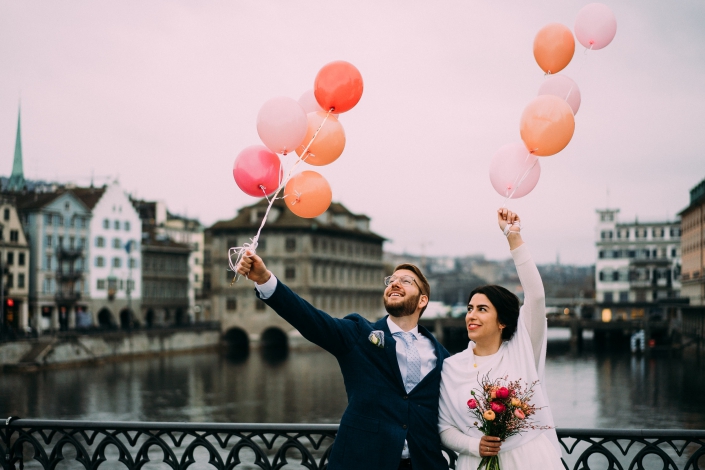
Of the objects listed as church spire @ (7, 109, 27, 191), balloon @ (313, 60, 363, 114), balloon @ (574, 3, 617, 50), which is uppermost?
church spire @ (7, 109, 27, 191)

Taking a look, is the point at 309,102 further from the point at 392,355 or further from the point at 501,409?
the point at 501,409

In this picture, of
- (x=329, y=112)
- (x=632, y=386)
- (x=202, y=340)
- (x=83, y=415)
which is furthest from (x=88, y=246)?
(x=329, y=112)

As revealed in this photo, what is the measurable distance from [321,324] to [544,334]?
1.26 meters

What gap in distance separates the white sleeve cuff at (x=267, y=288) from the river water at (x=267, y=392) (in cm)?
2904

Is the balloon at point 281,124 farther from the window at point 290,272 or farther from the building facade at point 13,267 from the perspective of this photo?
the window at point 290,272

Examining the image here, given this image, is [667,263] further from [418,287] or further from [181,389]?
[418,287]

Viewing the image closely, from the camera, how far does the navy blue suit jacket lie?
4.21 metres

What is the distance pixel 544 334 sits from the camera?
14.3 feet

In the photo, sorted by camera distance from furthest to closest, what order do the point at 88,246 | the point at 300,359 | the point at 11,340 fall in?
the point at 88,246 → the point at 300,359 → the point at 11,340

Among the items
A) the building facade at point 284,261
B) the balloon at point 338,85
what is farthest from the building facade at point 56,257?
the balloon at point 338,85

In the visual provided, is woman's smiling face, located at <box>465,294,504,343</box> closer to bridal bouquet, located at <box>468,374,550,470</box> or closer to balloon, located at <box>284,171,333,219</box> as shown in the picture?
bridal bouquet, located at <box>468,374,550,470</box>

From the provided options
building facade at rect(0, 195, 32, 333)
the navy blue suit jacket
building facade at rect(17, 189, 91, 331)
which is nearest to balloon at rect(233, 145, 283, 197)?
the navy blue suit jacket

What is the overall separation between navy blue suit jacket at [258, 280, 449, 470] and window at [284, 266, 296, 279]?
220 feet

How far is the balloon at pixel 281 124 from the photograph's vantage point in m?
5.11
